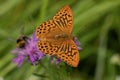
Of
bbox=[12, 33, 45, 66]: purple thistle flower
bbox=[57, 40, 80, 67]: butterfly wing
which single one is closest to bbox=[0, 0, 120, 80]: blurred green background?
bbox=[12, 33, 45, 66]: purple thistle flower

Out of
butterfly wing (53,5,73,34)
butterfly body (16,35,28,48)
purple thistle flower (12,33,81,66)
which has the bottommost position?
purple thistle flower (12,33,81,66)

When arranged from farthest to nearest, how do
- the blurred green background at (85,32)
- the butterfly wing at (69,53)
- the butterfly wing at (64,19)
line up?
the blurred green background at (85,32), the butterfly wing at (64,19), the butterfly wing at (69,53)

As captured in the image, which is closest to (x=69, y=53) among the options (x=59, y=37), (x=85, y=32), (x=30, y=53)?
(x=59, y=37)

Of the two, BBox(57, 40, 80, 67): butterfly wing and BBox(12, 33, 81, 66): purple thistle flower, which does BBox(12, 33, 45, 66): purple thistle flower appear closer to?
BBox(12, 33, 81, 66): purple thistle flower

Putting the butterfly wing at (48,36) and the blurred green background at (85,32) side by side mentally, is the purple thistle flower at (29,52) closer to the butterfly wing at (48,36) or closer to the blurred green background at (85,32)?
the butterfly wing at (48,36)

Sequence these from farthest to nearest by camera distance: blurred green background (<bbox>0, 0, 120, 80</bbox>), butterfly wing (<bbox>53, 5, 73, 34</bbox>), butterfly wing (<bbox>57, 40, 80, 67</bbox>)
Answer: blurred green background (<bbox>0, 0, 120, 80</bbox>)
butterfly wing (<bbox>53, 5, 73, 34</bbox>)
butterfly wing (<bbox>57, 40, 80, 67</bbox>)

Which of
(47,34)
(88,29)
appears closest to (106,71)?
(88,29)

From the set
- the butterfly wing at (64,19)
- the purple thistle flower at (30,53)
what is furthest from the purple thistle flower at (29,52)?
the butterfly wing at (64,19)
